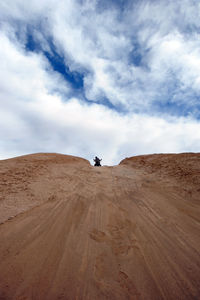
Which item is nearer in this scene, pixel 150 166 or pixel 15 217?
pixel 15 217

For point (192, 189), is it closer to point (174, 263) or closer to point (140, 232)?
point (140, 232)

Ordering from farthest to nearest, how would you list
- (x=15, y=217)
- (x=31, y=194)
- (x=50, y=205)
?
(x=31, y=194)
(x=50, y=205)
(x=15, y=217)

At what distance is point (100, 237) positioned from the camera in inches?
133

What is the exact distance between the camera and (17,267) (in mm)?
2549

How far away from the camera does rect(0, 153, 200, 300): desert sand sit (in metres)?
2.27

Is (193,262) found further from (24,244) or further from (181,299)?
(24,244)

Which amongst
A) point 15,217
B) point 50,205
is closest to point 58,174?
point 50,205

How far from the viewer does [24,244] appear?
10.3 ft

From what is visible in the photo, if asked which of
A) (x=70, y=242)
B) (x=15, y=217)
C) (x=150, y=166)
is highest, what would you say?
(x=150, y=166)

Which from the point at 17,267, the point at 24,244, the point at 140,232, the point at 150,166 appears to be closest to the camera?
the point at 17,267

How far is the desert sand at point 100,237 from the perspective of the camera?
2266 mm

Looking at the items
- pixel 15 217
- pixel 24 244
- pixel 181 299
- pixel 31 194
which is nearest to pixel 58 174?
pixel 31 194

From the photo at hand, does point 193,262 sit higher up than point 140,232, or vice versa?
point 140,232

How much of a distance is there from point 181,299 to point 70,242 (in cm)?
210
